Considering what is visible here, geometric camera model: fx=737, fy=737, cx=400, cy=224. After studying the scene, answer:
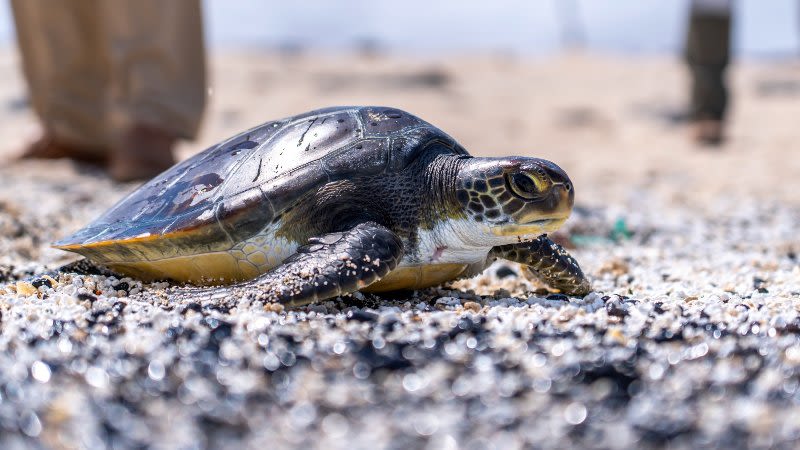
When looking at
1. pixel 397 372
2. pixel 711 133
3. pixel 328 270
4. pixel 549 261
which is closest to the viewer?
pixel 397 372

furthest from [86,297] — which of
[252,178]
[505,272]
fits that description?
[505,272]

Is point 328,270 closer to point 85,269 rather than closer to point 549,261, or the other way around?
point 549,261

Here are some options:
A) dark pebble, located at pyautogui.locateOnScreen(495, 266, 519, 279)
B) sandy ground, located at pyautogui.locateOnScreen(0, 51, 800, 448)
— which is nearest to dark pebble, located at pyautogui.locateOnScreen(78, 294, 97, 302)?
sandy ground, located at pyautogui.locateOnScreen(0, 51, 800, 448)

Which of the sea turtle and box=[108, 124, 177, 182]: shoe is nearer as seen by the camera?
the sea turtle

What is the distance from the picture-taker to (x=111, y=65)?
16.4 ft

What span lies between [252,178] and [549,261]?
92 cm

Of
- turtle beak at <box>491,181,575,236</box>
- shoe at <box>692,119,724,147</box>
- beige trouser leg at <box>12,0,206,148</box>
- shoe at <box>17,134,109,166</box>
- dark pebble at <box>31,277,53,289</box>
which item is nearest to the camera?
turtle beak at <box>491,181,575,236</box>

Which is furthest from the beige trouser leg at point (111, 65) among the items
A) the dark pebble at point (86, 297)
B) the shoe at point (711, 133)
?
the shoe at point (711, 133)

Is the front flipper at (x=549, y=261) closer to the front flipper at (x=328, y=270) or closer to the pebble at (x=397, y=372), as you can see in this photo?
the pebble at (x=397, y=372)

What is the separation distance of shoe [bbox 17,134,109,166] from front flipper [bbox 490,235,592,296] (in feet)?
14.2

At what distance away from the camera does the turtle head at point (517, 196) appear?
1.97 metres

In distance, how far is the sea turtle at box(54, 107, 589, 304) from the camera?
1979 mm

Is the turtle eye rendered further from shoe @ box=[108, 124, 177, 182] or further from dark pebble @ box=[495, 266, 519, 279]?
shoe @ box=[108, 124, 177, 182]

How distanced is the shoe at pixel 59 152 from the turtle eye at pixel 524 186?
4.53 metres
